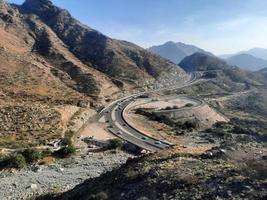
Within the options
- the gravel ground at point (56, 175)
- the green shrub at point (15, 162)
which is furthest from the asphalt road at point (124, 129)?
the green shrub at point (15, 162)

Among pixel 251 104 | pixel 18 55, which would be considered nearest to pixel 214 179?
pixel 18 55

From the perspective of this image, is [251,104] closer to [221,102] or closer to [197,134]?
[221,102]

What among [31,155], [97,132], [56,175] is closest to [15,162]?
[31,155]

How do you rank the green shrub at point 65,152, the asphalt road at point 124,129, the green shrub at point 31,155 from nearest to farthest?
the green shrub at point 31,155, the green shrub at point 65,152, the asphalt road at point 124,129

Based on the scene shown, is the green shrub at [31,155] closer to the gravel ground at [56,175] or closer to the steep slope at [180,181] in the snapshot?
the gravel ground at [56,175]

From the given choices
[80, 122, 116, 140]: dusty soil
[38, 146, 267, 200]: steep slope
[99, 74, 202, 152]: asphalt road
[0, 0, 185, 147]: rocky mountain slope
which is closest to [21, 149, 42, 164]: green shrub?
[0, 0, 185, 147]: rocky mountain slope

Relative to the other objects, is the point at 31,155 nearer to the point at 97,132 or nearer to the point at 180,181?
the point at 97,132

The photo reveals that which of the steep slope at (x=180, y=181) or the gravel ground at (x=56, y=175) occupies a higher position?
the steep slope at (x=180, y=181)
